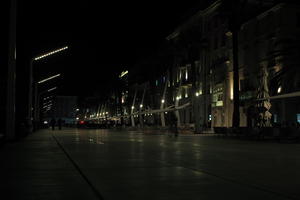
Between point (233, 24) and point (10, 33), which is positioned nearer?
point (10, 33)

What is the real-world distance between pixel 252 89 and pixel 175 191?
48.3 metres

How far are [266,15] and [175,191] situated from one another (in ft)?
153

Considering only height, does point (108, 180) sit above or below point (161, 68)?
below

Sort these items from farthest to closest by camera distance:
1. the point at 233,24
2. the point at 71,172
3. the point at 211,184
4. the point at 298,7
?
the point at 298,7, the point at 233,24, the point at 71,172, the point at 211,184

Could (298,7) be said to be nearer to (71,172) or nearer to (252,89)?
(252,89)

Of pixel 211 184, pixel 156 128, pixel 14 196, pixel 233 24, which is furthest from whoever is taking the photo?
pixel 156 128

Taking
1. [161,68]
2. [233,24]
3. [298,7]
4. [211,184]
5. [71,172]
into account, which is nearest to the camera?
[211,184]

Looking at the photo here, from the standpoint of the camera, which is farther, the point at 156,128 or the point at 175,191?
the point at 156,128

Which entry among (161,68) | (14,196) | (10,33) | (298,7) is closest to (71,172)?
(14,196)

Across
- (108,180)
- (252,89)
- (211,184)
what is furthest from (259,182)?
(252,89)

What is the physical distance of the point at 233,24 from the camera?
41.9m

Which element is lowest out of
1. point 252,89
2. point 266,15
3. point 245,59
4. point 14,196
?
point 14,196

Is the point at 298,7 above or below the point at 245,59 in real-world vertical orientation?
above

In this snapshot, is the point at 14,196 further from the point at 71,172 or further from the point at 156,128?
the point at 156,128
